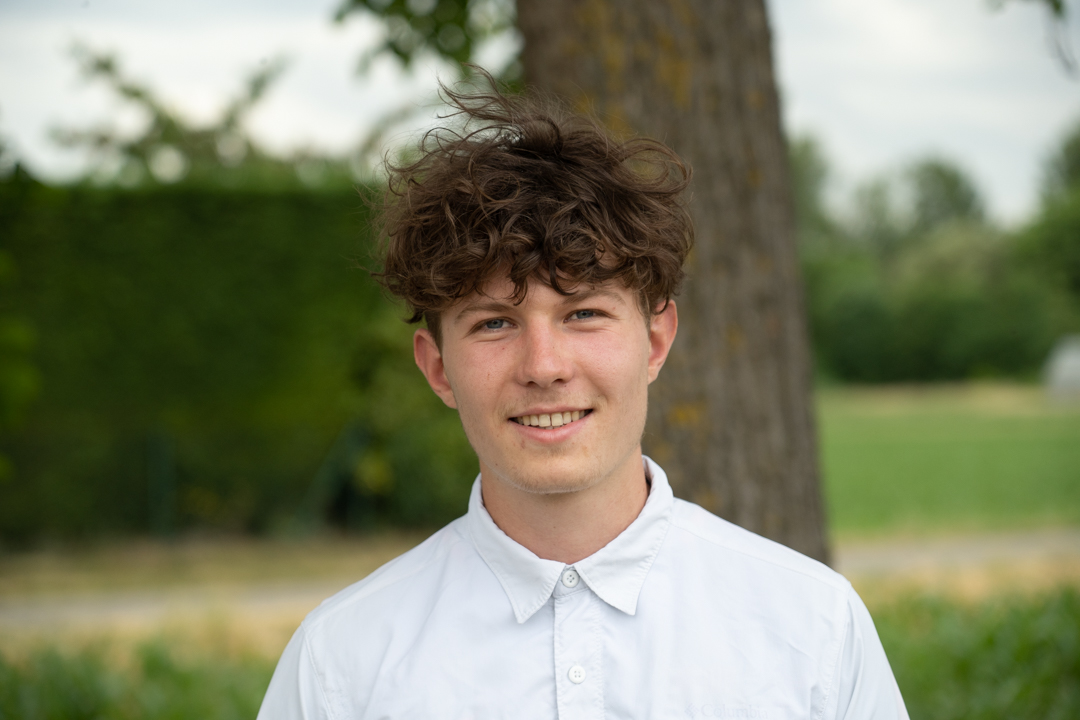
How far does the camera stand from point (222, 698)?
4.60 meters

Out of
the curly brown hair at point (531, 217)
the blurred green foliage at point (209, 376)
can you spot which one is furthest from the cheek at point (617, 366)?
the blurred green foliage at point (209, 376)

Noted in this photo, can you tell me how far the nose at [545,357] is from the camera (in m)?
1.65

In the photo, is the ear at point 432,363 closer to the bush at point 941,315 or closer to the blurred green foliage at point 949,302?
the blurred green foliage at point 949,302

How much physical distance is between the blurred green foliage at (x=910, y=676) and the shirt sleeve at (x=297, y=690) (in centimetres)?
300

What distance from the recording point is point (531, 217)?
172 centimetres

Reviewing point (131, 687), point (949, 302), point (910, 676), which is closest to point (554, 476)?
point (910, 676)

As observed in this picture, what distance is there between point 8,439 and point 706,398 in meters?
9.47

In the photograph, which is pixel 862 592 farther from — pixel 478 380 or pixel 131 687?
pixel 478 380

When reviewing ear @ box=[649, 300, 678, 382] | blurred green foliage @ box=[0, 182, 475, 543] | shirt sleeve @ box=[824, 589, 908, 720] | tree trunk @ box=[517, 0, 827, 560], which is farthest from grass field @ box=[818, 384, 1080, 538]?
shirt sleeve @ box=[824, 589, 908, 720]

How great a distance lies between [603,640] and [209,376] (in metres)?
9.84

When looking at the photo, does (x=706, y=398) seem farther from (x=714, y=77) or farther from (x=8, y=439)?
(x=8, y=439)

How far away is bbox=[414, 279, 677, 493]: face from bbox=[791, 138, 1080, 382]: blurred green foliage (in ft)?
135

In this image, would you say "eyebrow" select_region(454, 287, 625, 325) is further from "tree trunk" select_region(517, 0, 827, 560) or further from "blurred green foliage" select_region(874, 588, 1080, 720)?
"blurred green foliage" select_region(874, 588, 1080, 720)

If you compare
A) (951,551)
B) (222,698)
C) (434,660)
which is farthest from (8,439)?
(951,551)
